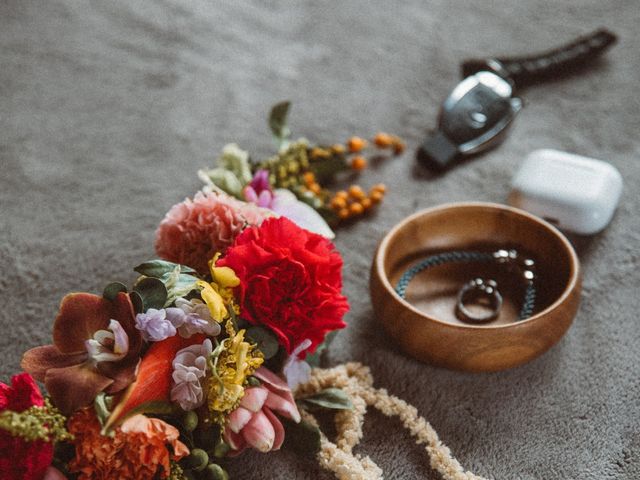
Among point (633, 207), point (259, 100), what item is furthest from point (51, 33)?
point (633, 207)

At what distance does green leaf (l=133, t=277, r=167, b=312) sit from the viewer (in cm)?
46

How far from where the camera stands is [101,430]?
423 millimetres

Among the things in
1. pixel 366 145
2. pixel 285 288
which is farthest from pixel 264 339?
pixel 366 145

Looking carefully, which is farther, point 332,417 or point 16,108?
point 16,108

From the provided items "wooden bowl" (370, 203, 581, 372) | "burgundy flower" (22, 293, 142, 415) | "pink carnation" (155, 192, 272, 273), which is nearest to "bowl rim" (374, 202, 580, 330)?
"wooden bowl" (370, 203, 581, 372)

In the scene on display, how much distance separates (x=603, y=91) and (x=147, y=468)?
73 cm

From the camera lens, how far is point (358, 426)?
0.55 m

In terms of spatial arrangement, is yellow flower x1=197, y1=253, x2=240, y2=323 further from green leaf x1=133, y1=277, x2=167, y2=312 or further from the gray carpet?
the gray carpet

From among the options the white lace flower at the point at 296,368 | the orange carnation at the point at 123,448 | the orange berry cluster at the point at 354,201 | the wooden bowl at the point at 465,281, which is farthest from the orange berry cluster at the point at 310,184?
the orange carnation at the point at 123,448

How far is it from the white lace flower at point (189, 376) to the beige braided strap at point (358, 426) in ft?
0.40

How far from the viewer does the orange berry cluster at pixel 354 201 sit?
0.75 meters

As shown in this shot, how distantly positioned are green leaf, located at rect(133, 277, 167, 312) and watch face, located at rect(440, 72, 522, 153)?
1.49 feet

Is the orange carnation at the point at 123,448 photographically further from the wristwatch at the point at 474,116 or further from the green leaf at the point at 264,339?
the wristwatch at the point at 474,116

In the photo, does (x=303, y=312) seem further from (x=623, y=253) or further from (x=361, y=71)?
(x=361, y=71)
